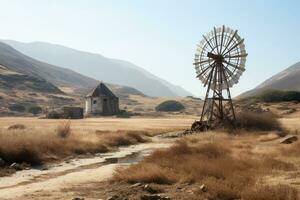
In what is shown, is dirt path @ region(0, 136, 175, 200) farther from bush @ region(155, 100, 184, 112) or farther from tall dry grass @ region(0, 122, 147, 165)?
bush @ region(155, 100, 184, 112)

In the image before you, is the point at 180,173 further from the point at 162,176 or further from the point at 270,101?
the point at 270,101

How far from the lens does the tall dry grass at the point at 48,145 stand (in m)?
26.1

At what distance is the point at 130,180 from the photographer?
18.7 m

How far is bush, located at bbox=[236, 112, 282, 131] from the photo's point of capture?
53312mm

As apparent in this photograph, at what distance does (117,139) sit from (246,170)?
69.2 ft

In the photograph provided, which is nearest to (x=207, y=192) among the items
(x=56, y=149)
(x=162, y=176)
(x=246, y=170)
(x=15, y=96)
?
(x=162, y=176)

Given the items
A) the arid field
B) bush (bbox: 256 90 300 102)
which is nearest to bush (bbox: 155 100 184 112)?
bush (bbox: 256 90 300 102)

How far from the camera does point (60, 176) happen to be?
22.0 m

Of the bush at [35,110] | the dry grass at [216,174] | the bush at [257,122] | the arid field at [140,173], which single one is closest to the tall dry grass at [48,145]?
the arid field at [140,173]

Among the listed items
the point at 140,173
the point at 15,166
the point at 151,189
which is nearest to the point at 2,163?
the point at 15,166

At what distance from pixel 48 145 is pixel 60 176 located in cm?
835

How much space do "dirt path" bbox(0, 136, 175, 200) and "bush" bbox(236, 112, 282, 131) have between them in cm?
2547

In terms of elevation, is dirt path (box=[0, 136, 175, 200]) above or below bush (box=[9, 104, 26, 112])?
below

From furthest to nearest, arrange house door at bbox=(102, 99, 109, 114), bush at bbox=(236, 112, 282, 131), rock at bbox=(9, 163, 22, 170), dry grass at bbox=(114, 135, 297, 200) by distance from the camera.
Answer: house door at bbox=(102, 99, 109, 114) < bush at bbox=(236, 112, 282, 131) < rock at bbox=(9, 163, 22, 170) < dry grass at bbox=(114, 135, 297, 200)
